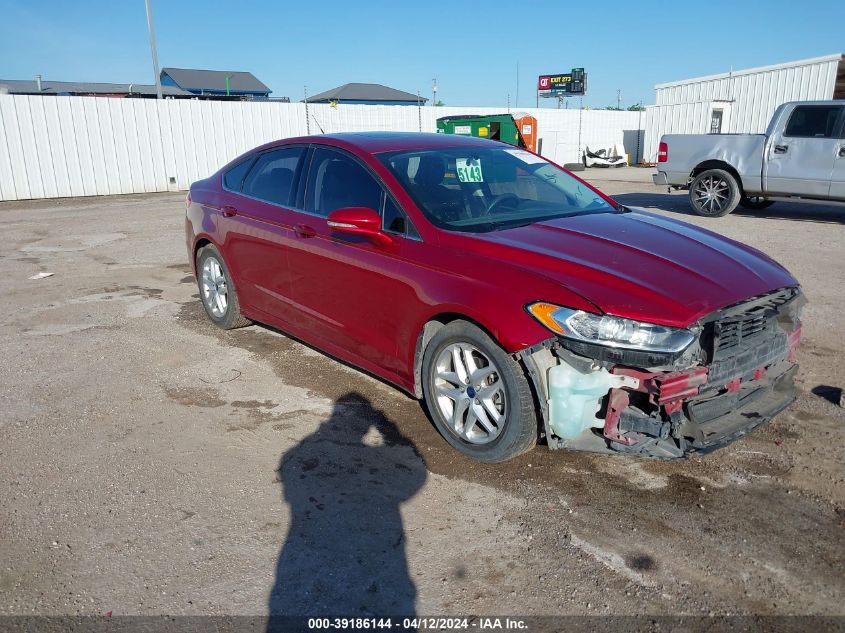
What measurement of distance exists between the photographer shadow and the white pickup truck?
10064 millimetres

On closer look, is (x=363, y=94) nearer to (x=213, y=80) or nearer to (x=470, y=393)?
(x=213, y=80)

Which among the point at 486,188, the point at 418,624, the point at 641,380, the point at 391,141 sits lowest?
the point at 418,624

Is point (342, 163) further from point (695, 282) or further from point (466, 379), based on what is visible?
point (695, 282)

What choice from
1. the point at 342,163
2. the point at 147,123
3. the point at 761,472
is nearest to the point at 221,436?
the point at 342,163

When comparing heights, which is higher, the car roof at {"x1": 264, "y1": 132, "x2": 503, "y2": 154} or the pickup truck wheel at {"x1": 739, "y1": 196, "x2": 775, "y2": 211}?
the car roof at {"x1": 264, "y1": 132, "x2": 503, "y2": 154}

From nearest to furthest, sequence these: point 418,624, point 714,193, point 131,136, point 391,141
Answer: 1. point 418,624
2. point 391,141
3. point 714,193
4. point 131,136

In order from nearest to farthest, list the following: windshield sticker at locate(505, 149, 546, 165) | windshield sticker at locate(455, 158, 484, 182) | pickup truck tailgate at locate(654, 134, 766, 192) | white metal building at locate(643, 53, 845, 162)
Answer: windshield sticker at locate(455, 158, 484, 182)
windshield sticker at locate(505, 149, 546, 165)
pickup truck tailgate at locate(654, 134, 766, 192)
white metal building at locate(643, 53, 845, 162)

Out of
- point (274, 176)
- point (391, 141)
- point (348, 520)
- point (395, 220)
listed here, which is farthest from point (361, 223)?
point (348, 520)

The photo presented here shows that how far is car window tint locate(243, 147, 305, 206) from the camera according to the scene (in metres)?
4.92

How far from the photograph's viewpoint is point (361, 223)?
388cm

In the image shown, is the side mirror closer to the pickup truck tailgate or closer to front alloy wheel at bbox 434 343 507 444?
front alloy wheel at bbox 434 343 507 444

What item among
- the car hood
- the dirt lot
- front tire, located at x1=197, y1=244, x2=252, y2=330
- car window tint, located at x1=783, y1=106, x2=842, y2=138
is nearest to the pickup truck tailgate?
car window tint, located at x1=783, y1=106, x2=842, y2=138

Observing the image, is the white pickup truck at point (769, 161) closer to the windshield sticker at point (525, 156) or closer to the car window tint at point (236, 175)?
the windshield sticker at point (525, 156)

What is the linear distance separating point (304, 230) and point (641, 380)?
2482mm
